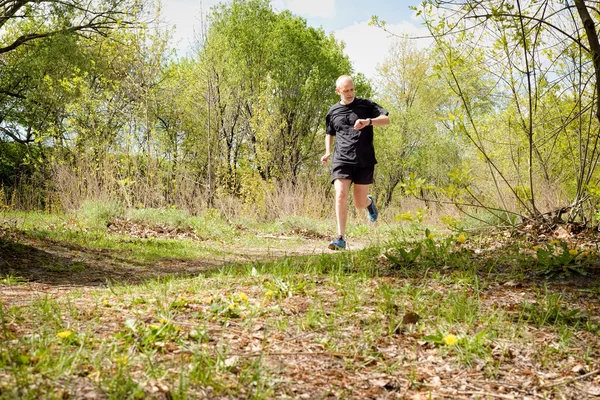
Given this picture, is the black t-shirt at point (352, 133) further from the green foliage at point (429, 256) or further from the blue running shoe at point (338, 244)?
the green foliage at point (429, 256)

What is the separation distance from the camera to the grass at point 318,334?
1688mm

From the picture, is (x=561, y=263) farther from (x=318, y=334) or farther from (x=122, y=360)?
(x=122, y=360)

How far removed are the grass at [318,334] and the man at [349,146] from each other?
6.82 ft

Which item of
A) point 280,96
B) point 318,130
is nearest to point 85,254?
point 280,96

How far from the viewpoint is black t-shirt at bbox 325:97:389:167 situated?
563cm

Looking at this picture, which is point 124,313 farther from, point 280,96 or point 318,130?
point 318,130

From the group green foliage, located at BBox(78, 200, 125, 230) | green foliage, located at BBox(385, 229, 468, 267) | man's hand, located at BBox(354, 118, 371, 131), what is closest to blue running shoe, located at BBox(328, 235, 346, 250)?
man's hand, located at BBox(354, 118, 371, 131)

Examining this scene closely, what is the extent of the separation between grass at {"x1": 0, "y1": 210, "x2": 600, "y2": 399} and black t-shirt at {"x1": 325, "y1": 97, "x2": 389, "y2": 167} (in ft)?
7.38

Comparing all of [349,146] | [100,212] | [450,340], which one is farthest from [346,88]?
[100,212]

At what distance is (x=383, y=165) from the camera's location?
2419 centimetres

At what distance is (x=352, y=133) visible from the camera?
569cm

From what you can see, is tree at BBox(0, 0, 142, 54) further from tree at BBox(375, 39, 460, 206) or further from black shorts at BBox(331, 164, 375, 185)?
tree at BBox(375, 39, 460, 206)

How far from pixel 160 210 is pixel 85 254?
4.15m

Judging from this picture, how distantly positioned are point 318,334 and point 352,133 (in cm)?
378
